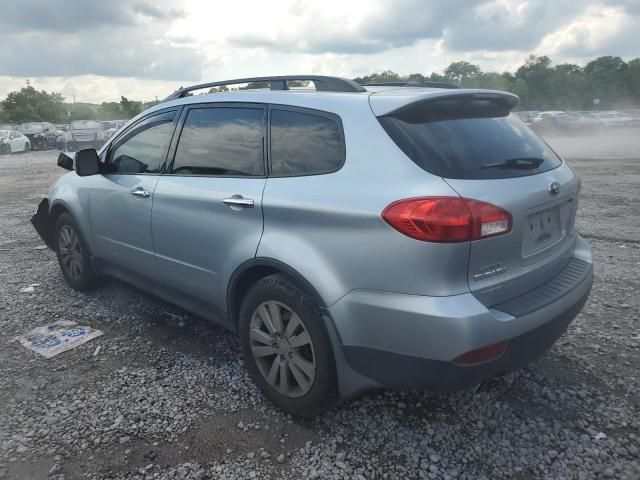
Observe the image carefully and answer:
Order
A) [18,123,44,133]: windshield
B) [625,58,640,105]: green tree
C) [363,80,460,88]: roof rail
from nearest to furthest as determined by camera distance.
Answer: [363,80,460,88]: roof rail, [18,123,44,133]: windshield, [625,58,640,105]: green tree

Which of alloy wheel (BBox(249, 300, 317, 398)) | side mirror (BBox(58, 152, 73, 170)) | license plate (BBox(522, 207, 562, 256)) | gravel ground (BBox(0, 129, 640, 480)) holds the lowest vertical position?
gravel ground (BBox(0, 129, 640, 480))

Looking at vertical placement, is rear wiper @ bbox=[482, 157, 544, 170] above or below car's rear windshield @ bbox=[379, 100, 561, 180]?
below

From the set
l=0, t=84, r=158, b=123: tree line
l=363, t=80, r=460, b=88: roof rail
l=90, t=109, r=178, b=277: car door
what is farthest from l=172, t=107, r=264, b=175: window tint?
l=0, t=84, r=158, b=123: tree line

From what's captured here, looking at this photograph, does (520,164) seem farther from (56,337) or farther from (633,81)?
(633,81)

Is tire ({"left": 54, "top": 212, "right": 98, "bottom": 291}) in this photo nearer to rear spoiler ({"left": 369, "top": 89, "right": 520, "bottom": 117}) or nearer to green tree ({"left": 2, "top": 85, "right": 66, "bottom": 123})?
rear spoiler ({"left": 369, "top": 89, "right": 520, "bottom": 117})

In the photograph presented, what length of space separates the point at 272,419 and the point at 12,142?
30101 mm

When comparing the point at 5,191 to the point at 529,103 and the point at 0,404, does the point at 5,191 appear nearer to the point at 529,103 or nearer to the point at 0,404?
the point at 0,404

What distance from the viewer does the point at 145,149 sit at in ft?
12.7

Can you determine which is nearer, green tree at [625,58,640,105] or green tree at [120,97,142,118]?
green tree at [120,97,142,118]

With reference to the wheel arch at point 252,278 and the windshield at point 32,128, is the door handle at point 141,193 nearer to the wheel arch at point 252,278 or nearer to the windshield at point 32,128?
the wheel arch at point 252,278

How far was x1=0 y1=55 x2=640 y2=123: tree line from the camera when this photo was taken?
60.9 metres

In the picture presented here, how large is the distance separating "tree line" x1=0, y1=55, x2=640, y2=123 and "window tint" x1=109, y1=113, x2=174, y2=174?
61.3 metres

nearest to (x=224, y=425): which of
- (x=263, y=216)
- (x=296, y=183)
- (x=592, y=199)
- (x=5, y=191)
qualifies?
(x=263, y=216)

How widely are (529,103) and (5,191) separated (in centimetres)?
7728
